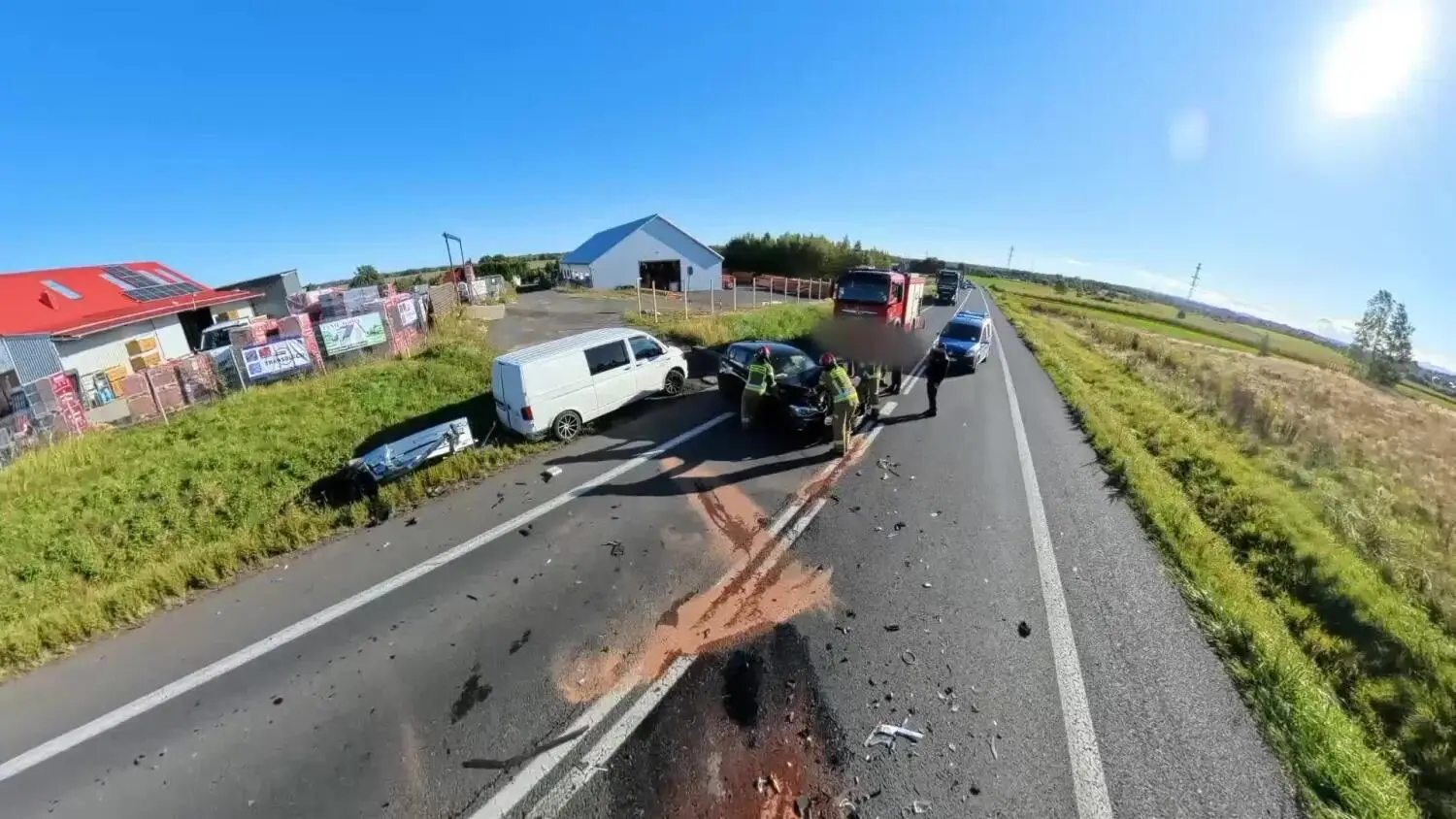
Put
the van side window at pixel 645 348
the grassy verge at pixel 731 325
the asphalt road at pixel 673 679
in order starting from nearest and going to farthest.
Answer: the asphalt road at pixel 673 679 → the van side window at pixel 645 348 → the grassy verge at pixel 731 325

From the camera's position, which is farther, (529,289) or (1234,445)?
(529,289)

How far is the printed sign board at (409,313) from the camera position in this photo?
649 inches

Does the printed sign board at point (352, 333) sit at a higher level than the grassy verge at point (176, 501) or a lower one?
higher

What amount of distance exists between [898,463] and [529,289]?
134 ft

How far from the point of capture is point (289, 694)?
4.56 meters

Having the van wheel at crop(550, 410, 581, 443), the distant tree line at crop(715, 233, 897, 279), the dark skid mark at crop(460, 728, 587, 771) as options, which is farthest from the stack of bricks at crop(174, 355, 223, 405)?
the distant tree line at crop(715, 233, 897, 279)

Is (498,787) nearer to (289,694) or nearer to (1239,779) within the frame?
(289,694)

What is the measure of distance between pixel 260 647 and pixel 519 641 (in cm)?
281

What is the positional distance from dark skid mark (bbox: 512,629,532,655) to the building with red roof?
642 inches

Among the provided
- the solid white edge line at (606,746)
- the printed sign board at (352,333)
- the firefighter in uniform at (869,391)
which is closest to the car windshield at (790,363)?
the firefighter in uniform at (869,391)

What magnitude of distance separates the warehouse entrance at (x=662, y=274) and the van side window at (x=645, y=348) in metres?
30.2

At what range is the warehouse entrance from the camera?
1620 inches

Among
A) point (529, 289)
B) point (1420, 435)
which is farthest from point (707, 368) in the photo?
point (529, 289)

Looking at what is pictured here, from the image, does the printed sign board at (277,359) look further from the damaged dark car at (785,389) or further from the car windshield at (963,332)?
the car windshield at (963,332)
